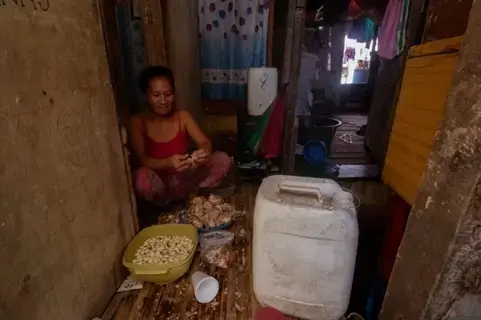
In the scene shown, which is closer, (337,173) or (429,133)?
(429,133)

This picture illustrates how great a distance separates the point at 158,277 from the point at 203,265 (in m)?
0.27

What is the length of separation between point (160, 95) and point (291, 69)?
96cm

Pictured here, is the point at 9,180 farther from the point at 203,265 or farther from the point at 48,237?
the point at 203,265

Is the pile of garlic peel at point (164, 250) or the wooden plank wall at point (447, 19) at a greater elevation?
the wooden plank wall at point (447, 19)

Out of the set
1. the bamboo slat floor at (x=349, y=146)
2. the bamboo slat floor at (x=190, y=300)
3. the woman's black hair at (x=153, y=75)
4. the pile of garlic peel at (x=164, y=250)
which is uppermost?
the woman's black hair at (x=153, y=75)

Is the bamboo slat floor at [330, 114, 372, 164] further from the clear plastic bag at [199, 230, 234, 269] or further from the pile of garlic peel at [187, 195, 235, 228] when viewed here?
the clear plastic bag at [199, 230, 234, 269]

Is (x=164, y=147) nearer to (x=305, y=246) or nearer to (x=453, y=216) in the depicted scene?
(x=305, y=246)

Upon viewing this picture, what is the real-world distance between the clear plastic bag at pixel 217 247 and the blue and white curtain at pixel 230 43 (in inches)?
65.7

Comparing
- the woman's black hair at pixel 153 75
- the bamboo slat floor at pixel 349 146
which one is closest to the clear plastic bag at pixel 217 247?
the woman's black hair at pixel 153 75

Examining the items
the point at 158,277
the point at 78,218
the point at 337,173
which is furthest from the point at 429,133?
the point at 337,173

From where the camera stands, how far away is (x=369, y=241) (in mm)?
2668

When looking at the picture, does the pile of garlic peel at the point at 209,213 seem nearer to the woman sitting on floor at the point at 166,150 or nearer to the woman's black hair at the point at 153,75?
the woman sitting on floor at the point at 166,150

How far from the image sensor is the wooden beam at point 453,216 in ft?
2.38

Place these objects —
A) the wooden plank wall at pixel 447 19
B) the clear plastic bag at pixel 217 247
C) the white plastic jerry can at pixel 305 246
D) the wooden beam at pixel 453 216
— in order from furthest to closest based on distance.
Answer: the clear plastic bag at pixel 217 247, the wooden plank wall at pixel 447 19, the white plastic jerry can at pixel 305 246, the wooden beam at pixel 453 216
